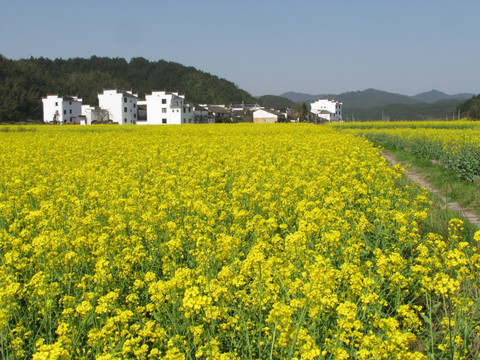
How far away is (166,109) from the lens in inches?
3054

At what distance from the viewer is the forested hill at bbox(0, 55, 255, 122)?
273 ft

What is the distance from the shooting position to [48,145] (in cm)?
1644

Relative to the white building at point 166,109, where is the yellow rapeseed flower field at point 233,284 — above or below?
below

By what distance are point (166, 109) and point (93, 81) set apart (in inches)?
2076

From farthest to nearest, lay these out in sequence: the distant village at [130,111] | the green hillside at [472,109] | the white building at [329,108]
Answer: the white building at [329,108] < the distant village at [130,111] < the green hillside at [472,109]

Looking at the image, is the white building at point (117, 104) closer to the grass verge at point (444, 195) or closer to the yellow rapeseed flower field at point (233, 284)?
the grass verge at point (444, 195)

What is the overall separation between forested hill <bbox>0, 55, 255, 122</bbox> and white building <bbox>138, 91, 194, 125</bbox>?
81.1 feet

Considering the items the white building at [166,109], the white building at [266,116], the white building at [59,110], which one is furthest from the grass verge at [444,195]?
the white building at [59,110]

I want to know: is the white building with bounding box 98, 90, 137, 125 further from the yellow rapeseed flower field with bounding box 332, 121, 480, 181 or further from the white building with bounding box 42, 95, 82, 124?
the yellow rapeseed flower field with bounding box 332, 121, 480, 181

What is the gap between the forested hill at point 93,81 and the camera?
8321cm

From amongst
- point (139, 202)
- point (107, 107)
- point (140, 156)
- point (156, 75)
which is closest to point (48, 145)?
point (140, 156)

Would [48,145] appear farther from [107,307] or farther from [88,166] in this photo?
[107,307]

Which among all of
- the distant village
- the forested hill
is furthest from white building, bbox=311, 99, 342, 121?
the distant village

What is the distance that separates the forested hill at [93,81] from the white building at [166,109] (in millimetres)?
24720
